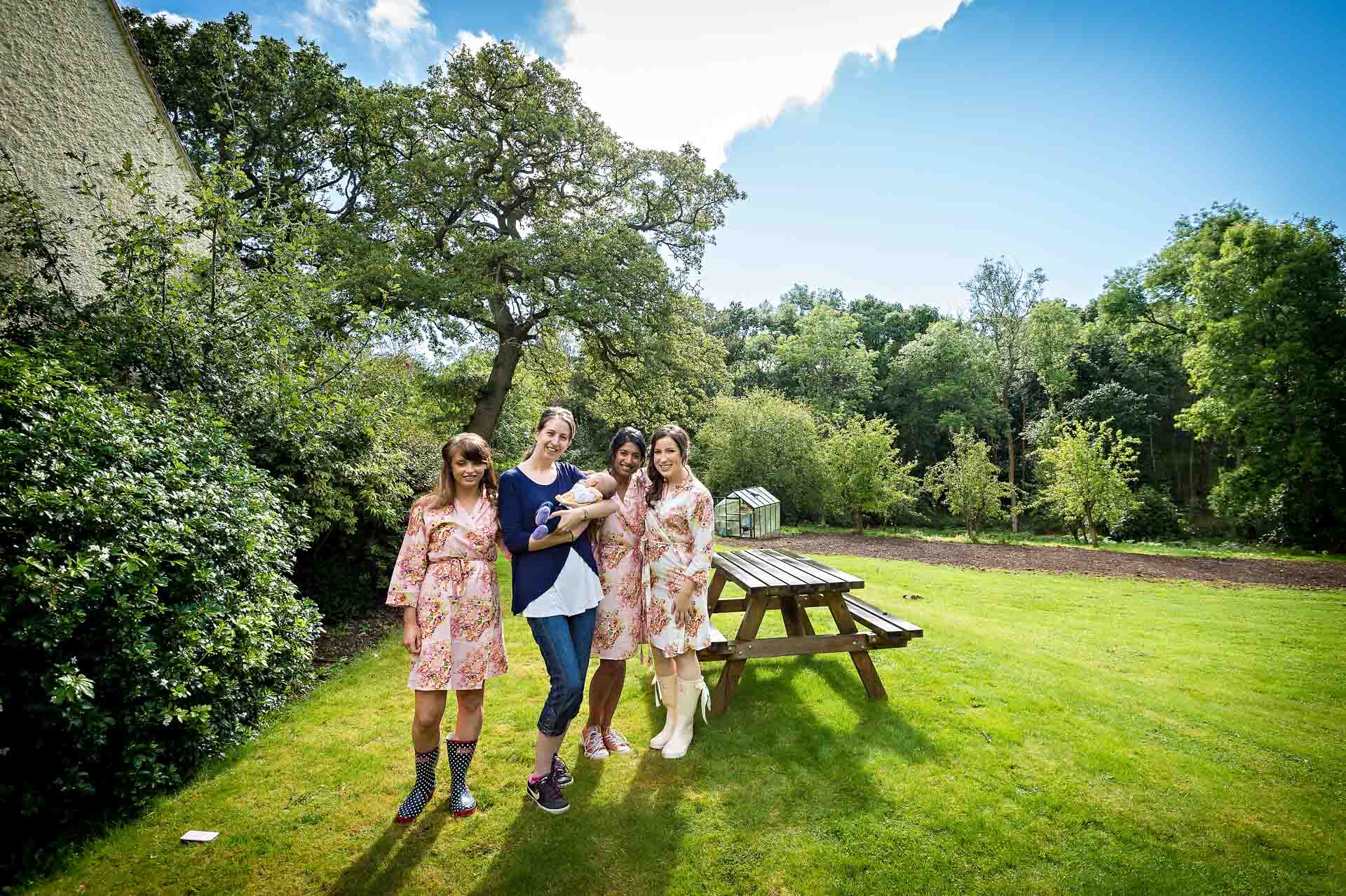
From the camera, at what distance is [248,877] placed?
2688 millimetres

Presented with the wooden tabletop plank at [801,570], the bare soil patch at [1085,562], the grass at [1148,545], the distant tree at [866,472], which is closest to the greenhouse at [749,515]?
the grass at [1148,545]

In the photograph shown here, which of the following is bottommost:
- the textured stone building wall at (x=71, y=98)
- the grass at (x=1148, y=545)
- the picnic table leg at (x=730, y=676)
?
the grass at (x=1148, y=545)

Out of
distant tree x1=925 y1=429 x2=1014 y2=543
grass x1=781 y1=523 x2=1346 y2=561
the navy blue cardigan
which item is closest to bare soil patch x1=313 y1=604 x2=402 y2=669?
the navy blue cardigan

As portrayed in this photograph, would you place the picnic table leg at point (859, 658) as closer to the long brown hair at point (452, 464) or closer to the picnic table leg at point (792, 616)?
the picnic table leg at point (792, 616)

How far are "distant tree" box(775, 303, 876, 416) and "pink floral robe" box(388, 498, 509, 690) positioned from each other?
121 ft

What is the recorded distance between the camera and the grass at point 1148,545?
1692cm

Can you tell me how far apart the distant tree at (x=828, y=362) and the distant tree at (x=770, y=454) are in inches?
419

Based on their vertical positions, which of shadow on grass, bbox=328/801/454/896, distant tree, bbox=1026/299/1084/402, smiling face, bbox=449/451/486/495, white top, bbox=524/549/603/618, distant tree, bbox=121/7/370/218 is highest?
distant tree, bbox=121/7/370/218

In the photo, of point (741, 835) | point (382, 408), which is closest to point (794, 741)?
point (741, 835)

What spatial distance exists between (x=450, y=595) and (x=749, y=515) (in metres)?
19.5

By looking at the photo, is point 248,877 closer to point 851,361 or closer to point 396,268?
point 396,268

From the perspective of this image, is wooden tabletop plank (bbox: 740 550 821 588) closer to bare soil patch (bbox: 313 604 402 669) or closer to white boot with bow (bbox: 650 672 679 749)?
white boot with bow (bbox: 650 672 679 749)

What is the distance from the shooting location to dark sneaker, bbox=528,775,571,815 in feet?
10.4

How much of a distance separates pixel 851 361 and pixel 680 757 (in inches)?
1554
